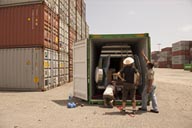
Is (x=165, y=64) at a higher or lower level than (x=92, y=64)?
higher

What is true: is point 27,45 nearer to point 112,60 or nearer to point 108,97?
point 112,60

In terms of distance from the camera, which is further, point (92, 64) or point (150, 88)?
point (92, 64)

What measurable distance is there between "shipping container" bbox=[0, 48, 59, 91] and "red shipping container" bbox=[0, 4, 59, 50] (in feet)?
1.55

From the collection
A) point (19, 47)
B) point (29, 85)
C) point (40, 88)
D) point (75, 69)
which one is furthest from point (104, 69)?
point (19, 47)

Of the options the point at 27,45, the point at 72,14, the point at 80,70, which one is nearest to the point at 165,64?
the point at 72,14

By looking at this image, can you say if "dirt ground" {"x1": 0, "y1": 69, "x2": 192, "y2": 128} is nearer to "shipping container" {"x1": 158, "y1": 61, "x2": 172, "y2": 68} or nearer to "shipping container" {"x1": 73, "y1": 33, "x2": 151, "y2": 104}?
"shipping container" {"x1": 73, "y1": 33, "x2": 151, "y2": 104}

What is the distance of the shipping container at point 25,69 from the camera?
1043 cm

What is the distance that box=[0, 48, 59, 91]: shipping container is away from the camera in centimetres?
1043

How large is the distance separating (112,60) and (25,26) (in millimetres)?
6134

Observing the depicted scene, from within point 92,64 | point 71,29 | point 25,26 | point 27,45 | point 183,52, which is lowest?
point 92,64

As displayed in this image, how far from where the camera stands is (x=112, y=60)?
33.3ft

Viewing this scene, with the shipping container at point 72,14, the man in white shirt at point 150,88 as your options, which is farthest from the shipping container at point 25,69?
the man in white shirt at point 150,88

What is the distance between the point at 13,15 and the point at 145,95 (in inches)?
392

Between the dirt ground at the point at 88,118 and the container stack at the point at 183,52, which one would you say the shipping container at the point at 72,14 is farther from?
the container stack at the point at 183,52
